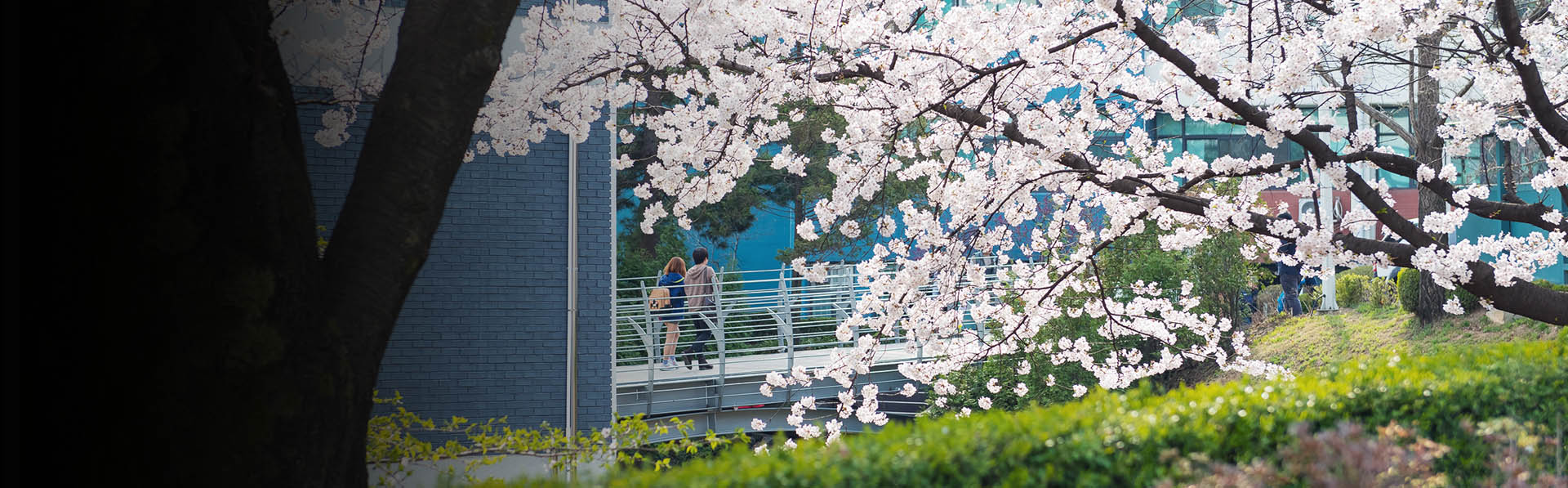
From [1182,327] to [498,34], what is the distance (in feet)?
30.5

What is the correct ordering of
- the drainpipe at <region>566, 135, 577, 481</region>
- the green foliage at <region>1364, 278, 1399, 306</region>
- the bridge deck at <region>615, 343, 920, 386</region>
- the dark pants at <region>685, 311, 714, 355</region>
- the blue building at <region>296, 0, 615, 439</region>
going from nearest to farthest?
the blue building at <region>296, 0, 615, 439</region> < the drainpipe at <region>566, 135, 577, 481</region> < the dark pants at <region>685, 311, 714, 355</region> < the bridge deck at <region>615, 343, 920, 386</region> < the green foliage at <region>1364, 278, 1399, 306</region>

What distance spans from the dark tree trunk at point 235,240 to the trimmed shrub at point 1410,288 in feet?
32.1

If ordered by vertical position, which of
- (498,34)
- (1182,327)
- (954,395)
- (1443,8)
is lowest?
(954,395)

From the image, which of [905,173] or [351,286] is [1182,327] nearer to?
[905,173]

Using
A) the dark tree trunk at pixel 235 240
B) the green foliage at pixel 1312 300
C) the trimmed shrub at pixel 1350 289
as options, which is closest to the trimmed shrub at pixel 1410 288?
the trimmed shrub at pixel 1350 289

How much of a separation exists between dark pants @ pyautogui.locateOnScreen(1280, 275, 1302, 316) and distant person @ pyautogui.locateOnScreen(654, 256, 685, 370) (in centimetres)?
709

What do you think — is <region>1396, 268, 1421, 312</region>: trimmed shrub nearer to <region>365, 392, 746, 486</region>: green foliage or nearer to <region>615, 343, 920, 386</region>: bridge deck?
<region>615, 343, 920, 386</region>: bridge deck

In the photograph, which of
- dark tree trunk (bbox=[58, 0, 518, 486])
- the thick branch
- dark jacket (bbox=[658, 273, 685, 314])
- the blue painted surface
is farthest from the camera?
the blue painted surface

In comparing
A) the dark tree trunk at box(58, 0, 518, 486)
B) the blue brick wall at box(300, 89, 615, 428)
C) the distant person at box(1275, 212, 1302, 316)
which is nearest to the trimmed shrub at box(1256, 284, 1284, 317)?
the distant person at box(1275, 212, 1302, 316)

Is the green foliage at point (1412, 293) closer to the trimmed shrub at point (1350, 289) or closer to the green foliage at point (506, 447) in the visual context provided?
the trimmed shrub at point (1350, 289)

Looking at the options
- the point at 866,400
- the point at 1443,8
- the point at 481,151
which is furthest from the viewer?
the point at 866,400

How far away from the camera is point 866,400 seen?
6055 mm

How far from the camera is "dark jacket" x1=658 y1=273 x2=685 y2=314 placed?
9359mm

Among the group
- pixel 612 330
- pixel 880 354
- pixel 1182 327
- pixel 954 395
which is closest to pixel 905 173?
pixel 612 330
